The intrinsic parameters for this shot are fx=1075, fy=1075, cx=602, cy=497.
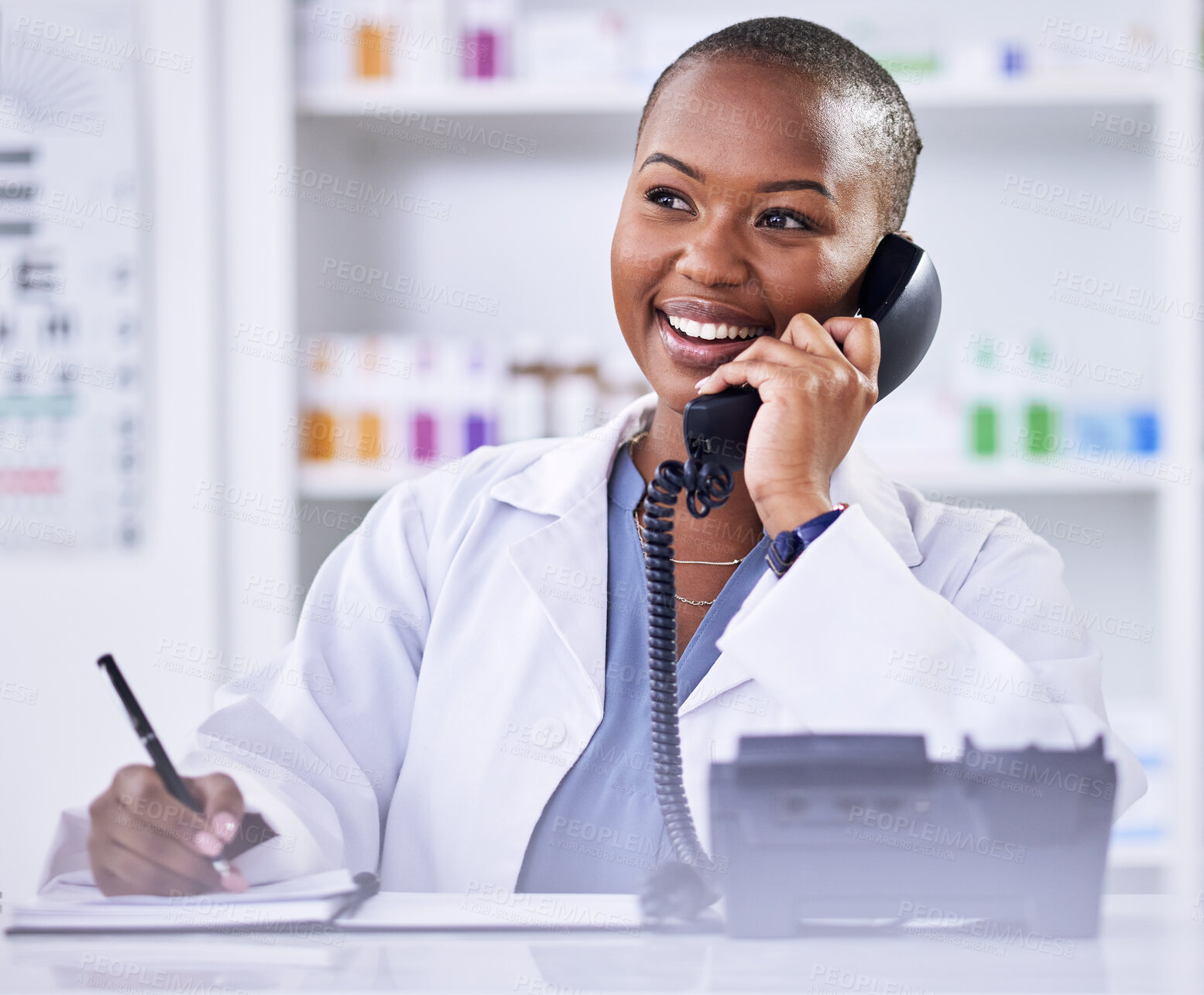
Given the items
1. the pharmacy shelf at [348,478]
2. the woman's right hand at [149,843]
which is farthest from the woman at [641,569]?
the pharmacy shelf at [348,478]

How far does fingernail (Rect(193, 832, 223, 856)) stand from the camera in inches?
29.7

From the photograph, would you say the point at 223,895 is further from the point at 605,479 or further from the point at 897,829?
the point at 605,479

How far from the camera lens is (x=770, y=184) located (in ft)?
3.60

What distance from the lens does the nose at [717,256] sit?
1.12 metres

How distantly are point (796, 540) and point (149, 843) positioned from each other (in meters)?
0.56

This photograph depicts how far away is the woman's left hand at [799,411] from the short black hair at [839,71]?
0.89 ft

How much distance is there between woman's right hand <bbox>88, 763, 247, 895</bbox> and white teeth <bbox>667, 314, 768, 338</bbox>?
69cm

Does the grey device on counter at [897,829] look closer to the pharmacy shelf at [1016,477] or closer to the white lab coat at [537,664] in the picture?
the white lab coat at [537,664]

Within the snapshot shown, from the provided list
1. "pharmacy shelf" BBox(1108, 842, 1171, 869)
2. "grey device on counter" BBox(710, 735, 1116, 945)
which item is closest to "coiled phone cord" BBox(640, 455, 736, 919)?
"grey device on counter" BBox(710, 735, 1116, 945)

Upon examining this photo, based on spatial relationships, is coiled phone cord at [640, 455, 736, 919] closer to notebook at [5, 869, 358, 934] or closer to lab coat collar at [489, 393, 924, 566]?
lab coat collar at [489, 393, 924, 566]

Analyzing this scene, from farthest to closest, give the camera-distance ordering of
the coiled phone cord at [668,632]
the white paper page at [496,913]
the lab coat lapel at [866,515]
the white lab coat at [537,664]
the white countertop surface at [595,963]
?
the lab coat lapel at [866,515] < the coiled phone cord at [668,632] < the white lab coat at [537,664] < the white paper page at [496,913] < the white countertop surface at [595,963]

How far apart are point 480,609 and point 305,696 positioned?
0.67 feet

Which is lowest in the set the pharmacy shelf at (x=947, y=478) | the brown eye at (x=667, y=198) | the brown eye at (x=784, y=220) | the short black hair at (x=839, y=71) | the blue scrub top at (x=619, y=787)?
the blue scrub top at (x=619, y=787)

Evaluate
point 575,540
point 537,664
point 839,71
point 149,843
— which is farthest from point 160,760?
point 839,71
